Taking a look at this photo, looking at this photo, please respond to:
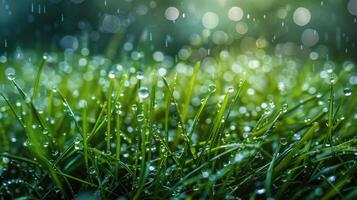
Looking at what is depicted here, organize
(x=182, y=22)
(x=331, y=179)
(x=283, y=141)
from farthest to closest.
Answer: (x=182, y=22) → (x=283, y=141) → (x=331, y=179)

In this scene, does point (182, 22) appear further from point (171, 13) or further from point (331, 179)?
point (331, 179)

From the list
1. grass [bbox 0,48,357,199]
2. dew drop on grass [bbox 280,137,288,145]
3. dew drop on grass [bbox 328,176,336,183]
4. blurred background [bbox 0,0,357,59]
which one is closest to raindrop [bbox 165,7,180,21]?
blurred background [bbox 0,0,357,59]

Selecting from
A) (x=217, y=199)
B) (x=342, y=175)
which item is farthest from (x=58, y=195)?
(x=342, y=175)

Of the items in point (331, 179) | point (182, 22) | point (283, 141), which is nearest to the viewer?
point (331, 179)

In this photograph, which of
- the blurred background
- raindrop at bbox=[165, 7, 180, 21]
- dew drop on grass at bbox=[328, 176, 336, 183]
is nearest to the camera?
dew drop on grass at bbox=[328, 176, 336, 183]

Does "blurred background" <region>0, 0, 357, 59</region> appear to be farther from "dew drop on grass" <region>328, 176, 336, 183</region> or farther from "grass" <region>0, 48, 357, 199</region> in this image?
"dew drop on grass" <region>328, 176, 336, 183</region>

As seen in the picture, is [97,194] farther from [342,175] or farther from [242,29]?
[242,29]

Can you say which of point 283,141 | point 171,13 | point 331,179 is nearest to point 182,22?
point 171,13

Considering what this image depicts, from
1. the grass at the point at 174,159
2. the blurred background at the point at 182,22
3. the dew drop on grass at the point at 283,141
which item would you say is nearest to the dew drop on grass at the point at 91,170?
the grass at the point at 174,159

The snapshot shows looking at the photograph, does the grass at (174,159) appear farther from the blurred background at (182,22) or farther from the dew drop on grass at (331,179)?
the blurred background at (182,22)
